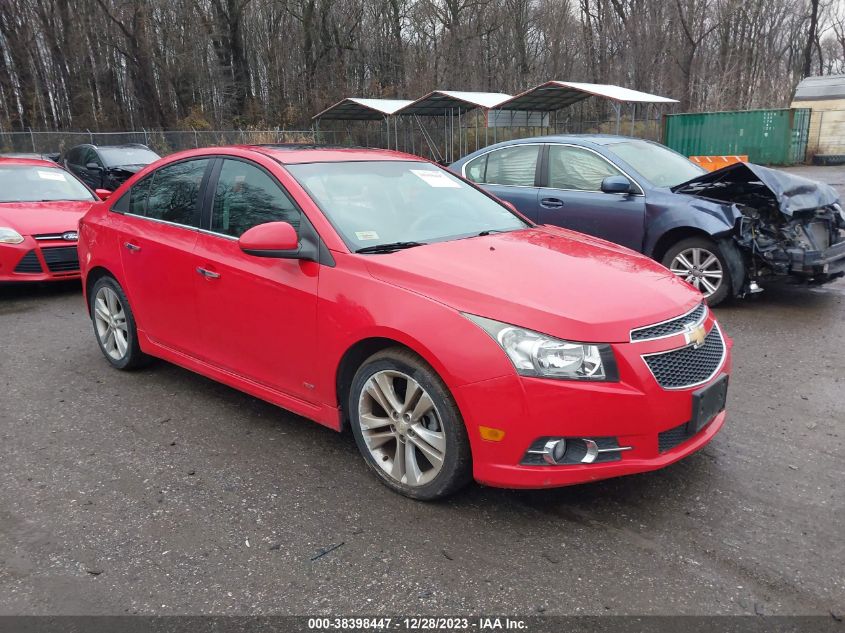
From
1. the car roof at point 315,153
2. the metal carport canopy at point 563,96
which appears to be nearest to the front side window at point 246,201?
the car roof at point 315,153

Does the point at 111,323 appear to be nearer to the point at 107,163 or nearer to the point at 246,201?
the point at 246,201

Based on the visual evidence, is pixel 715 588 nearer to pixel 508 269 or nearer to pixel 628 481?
pixel 628 481

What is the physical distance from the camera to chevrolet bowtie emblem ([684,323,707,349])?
10.0 feet

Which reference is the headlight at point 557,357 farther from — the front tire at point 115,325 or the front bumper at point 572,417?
the front tire at point 115,325

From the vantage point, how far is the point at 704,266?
21.5 feet

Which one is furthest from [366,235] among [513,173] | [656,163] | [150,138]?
[150,138]

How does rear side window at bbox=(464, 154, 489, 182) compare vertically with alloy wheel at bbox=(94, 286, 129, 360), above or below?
above

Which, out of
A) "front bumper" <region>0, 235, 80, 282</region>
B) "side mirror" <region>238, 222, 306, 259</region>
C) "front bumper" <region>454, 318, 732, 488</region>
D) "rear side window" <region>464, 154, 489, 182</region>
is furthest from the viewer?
"rear side window" <region>464, 154, 489, 182</region>

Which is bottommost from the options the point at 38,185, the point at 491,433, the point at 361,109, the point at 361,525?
the point at 361,525

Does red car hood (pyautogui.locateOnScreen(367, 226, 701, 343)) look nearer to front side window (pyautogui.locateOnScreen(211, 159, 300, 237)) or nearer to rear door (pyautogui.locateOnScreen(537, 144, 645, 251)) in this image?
front side window (pyautogui.locateOnScreen(211, 159, 300, 237))

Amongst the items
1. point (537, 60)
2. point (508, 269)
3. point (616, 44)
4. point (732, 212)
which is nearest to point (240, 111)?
point (537, 60)

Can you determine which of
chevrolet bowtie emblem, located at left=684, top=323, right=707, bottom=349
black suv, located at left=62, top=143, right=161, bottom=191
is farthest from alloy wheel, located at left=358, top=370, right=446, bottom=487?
black suv, located at left=62, top=143, right=161, bottom=191

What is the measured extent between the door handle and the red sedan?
429 cm

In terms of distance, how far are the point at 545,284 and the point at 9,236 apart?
667 cm
